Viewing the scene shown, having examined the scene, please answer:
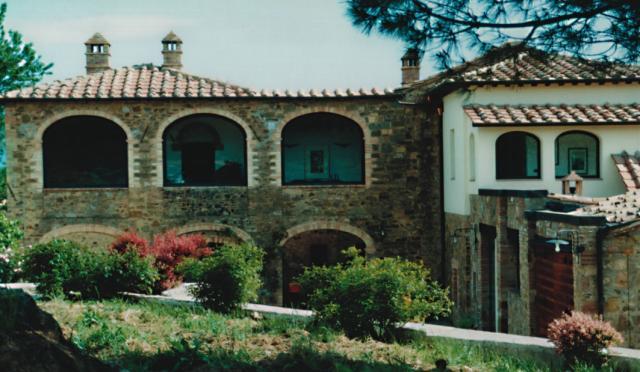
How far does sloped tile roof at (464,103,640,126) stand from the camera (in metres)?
14.9

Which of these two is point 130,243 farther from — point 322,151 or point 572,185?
point 322,151

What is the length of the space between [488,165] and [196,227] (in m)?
7.37

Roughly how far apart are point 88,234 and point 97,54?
18.9 feet

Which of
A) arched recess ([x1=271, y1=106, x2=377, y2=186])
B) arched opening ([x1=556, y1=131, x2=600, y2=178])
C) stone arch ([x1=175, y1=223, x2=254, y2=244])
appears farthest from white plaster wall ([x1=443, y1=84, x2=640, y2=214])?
stone arch ([x1=175, y1=223, x2=254, y2=244])

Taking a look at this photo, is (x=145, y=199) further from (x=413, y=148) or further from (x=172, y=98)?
(x=413, y=148)

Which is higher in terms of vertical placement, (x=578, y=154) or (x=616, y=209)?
(x=578, y=154)

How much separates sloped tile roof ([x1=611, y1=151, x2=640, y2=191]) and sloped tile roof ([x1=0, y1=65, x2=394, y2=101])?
555 centimetres

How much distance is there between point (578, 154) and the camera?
16562 mm

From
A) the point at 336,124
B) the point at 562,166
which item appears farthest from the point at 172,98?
the point at 562,166

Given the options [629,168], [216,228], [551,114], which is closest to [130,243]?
[216,228]

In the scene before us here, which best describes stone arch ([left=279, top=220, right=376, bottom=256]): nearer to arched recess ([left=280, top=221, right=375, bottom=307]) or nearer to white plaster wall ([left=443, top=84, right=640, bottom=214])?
arched recess ([left=280, top=221, right=375, bottom=307])

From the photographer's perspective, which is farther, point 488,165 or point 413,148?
point 413,148

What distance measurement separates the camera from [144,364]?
20.6 feet

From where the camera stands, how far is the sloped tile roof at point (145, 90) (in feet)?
58.4
